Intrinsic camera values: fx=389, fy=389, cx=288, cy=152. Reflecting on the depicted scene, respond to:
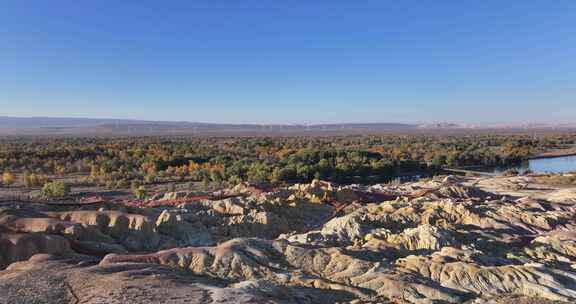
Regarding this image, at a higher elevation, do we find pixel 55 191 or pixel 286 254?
pixel 286 254

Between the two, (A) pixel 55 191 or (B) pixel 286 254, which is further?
(A) pixel 55 191

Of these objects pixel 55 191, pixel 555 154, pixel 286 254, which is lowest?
pixel 555 154

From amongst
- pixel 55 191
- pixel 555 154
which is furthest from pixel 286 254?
A: pixel 555 154

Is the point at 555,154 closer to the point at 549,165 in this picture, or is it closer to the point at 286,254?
the point at 549,165

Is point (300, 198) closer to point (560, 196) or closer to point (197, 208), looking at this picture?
point (197, 208)

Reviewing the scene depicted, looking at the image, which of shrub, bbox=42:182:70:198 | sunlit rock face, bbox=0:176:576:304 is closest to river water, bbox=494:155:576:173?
sunlit rock face, bbox=0:176:576:304

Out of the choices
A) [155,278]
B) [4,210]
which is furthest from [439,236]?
[4,210]
